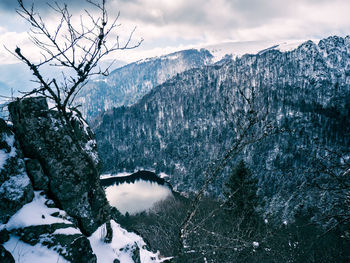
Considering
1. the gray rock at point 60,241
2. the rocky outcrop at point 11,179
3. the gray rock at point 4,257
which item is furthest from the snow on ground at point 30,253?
the rocky outcrop at point 11,179

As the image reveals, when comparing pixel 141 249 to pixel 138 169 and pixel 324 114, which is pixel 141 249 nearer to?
pixel 138 169

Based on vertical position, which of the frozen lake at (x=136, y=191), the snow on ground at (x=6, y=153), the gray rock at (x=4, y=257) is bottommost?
the frozen lake at (x=136, y=191)

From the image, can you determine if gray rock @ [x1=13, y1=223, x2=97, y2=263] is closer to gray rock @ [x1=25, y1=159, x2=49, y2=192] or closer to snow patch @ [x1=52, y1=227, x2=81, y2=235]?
snow patch @ [x1=52, y1=227, x2=81, y2=235]

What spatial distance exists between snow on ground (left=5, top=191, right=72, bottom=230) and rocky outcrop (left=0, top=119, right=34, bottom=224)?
0.62 feet

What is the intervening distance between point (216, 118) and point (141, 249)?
19387 centimetres

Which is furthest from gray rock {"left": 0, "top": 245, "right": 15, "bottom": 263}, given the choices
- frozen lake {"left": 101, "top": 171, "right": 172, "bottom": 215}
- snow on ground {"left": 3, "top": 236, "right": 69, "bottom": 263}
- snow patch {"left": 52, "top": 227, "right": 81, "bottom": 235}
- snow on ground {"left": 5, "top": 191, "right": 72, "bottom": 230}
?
frozen lake {"left": 101, "top": 171, "right": 172, "bottom": 215}

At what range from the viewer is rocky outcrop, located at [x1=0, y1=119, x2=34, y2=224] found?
291 inches

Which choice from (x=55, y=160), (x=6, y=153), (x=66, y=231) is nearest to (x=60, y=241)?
(x=66, y=231)

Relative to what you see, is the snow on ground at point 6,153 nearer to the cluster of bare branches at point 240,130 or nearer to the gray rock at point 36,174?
the gray rock at point 36,174

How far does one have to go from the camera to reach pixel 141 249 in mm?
11859

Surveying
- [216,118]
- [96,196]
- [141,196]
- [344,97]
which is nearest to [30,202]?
[96,196]

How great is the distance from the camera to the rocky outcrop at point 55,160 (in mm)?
8828

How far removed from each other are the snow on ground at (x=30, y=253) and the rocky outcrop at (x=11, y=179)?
940mm

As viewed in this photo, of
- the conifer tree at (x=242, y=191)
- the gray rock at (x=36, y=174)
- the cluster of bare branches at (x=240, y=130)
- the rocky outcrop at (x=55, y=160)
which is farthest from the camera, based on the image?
the conifer tree at (x=242, y=191)
